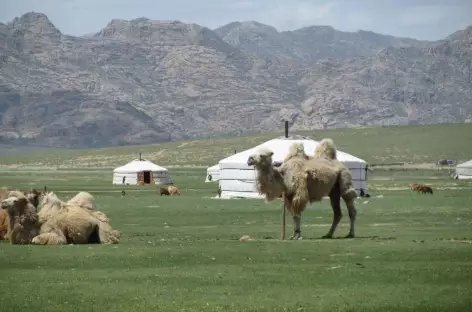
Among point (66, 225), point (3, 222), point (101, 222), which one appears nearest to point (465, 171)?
point (3, 222)

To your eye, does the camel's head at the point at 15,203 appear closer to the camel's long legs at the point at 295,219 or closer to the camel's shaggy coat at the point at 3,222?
the camel's shaggy coat at the point at 3,222

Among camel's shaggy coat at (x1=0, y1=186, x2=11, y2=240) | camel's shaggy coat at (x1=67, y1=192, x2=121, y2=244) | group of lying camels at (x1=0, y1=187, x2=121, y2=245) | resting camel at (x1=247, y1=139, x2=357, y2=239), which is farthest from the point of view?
resting camel at (x1=247, y1=139, x2=357, y2=239)

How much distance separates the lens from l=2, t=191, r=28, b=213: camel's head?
2278cm

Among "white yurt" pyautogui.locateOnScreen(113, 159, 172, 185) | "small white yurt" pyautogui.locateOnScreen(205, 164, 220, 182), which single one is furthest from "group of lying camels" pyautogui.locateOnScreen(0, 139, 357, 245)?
"small white yurt" pyautogui.locateOnScreen(205, 164, 220, 182)

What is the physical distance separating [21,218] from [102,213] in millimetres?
2120

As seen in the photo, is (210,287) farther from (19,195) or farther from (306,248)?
(19,195)

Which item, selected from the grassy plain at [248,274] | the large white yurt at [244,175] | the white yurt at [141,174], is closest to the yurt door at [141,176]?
the white yurt at [141,174]

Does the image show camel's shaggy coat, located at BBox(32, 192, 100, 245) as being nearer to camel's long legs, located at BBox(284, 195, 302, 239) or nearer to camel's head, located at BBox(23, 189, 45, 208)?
camel's head, located at BBox(23, 189, 45, 208)

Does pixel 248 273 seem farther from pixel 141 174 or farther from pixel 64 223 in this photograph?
pixel 141 174

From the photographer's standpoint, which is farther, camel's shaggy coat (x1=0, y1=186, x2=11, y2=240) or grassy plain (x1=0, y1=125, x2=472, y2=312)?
camel's shaggy coat (x1=0, y1=186, x2=11, y2=240)

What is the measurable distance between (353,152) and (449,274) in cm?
17719

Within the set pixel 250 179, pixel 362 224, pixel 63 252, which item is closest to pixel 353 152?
pixel 250 179

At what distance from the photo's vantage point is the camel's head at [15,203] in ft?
74.7

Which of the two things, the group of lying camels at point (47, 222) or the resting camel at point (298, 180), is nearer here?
the group of lying camels at point (47, 222)
